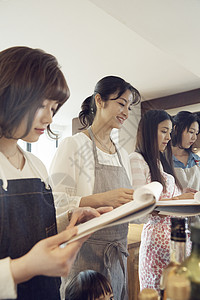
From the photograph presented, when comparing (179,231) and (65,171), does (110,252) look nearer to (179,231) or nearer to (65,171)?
(65,171)

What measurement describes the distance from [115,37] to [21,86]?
1959mm

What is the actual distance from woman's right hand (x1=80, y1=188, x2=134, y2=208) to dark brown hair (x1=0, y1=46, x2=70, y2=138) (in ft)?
1.40

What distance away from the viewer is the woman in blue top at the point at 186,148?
210 cm

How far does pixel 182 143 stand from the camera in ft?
7.07

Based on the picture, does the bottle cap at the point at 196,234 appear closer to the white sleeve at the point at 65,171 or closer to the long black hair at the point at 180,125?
the white sleeve at the point at 65,171

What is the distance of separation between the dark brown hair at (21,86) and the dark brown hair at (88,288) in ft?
1.56

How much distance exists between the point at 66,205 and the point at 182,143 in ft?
4.41

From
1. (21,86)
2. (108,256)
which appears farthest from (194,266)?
(108,256)

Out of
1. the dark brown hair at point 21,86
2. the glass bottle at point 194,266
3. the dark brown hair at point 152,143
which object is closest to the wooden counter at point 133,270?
the dark brown hair at point 152,143

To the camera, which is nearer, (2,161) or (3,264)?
(3,264)

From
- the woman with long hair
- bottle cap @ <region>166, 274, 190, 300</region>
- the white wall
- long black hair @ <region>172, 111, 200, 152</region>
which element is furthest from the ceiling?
bottle cap @ <region>166, 274, 190, 300</region>

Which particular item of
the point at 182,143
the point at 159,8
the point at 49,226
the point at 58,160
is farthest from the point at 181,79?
the point at 49,226

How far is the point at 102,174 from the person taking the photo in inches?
52.5

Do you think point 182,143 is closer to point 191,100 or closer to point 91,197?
point 91,197
